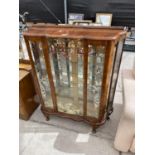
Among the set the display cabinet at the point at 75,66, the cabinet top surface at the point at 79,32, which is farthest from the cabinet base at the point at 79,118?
the cabinet top surface at the point at 79,32

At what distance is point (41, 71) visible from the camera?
4.83 ft

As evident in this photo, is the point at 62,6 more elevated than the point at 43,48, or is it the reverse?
the point at 62,6

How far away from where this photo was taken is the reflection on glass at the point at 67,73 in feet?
4.11

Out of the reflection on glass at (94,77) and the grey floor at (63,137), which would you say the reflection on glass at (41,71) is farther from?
the reflection on glass at (94,77)

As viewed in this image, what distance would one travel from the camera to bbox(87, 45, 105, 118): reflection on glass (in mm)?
1211

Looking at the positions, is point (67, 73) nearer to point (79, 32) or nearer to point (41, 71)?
point (41, 71)

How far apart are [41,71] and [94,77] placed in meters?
0.44

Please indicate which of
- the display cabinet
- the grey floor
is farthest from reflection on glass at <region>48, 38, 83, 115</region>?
the grey floor

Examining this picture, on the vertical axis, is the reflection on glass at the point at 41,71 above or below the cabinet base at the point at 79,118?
above
